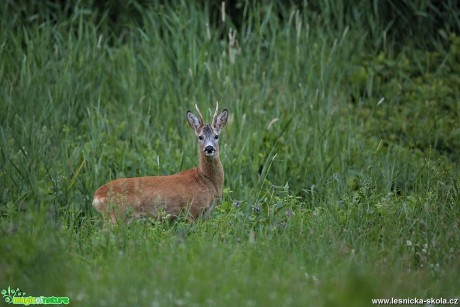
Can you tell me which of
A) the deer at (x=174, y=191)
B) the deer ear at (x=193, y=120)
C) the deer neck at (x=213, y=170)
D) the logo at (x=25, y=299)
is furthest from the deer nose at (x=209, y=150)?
the logo at (x=25, y=299)

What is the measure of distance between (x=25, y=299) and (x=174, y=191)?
2.51 m

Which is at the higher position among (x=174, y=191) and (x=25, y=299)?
(x=25, y=299)

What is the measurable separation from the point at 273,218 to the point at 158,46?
13.9 ft

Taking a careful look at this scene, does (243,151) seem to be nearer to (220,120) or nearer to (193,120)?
(220,120)

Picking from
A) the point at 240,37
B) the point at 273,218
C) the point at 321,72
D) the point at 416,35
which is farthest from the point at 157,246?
the point at 416,35

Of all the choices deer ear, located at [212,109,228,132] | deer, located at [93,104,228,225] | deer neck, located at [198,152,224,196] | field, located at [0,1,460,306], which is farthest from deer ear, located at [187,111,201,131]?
field, located at [0,1,460,306]

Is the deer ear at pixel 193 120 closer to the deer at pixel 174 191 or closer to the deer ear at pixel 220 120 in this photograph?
the deer at pixel 174 191

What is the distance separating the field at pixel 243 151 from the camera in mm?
5410

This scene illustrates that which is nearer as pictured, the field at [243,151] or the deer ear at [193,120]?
the field at [243,151]

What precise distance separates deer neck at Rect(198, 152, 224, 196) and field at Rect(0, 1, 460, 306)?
6.3 inches

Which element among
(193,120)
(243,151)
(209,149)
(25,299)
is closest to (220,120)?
(193,120)

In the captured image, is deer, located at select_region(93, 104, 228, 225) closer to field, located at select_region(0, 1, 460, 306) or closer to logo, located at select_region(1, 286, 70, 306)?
field, located at select_region(0, 1, 460, 306)

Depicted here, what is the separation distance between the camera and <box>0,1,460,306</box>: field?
213 inches

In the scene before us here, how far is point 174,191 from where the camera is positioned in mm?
7520
